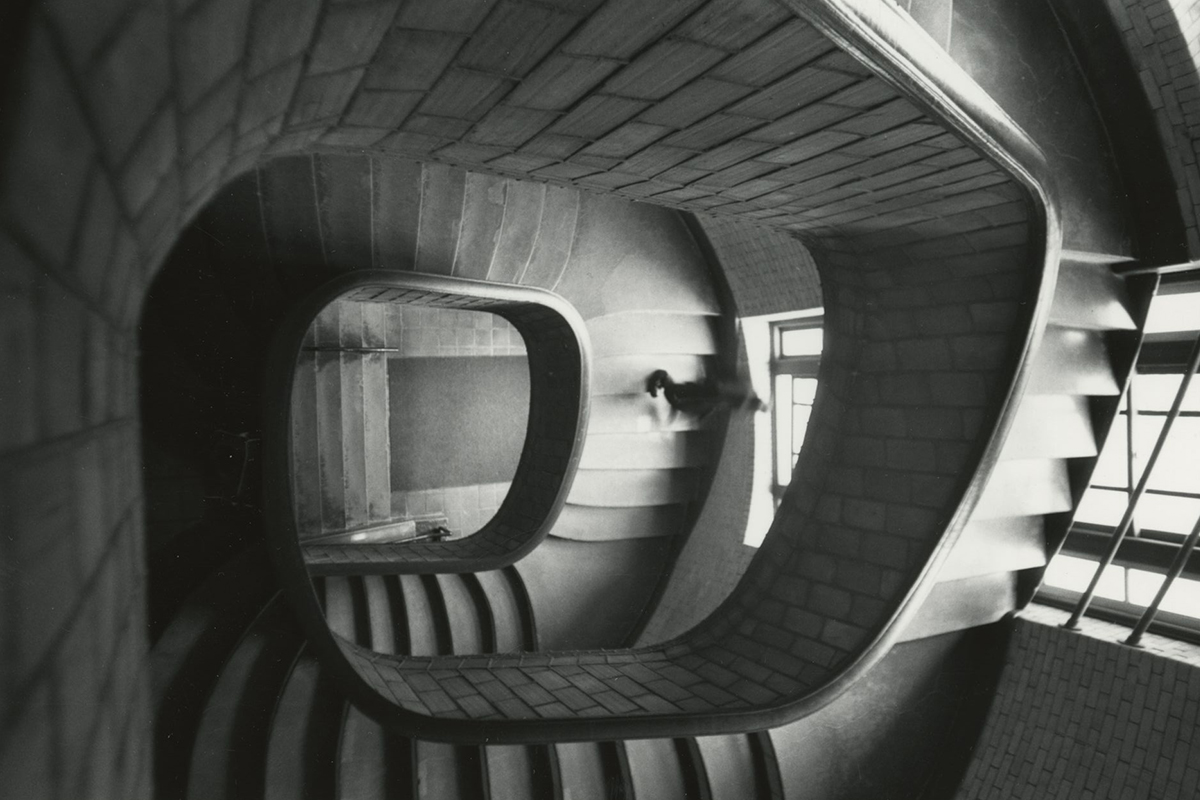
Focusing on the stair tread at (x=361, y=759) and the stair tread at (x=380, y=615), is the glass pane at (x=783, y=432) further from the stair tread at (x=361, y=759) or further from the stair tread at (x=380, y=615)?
the stair tread at (x=361, y=759)

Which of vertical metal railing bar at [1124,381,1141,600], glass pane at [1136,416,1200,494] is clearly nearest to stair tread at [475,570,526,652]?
vertical metal railing bar at [1124,381,1141,600]

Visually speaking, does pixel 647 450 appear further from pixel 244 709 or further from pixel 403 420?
pixel 244 709

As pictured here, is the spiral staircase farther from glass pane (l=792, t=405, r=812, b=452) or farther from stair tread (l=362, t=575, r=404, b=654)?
glass pane (l=792, t=405, r=812, b=452)

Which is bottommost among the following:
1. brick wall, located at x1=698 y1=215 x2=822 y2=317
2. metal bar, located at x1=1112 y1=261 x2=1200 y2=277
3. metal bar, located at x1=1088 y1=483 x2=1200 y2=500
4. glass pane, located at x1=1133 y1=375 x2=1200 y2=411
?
metal bar, located at x1=1088 y1=483 x2=1200 y2=500

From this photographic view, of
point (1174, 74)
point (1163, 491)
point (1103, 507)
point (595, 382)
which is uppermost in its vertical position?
point (1174, 74)

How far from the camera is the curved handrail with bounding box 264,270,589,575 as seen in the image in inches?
162

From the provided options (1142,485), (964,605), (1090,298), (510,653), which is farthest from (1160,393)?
(510,653)

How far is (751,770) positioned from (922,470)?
1639 millimetres

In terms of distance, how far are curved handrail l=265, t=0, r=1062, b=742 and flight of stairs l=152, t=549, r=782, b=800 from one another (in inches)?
9.9

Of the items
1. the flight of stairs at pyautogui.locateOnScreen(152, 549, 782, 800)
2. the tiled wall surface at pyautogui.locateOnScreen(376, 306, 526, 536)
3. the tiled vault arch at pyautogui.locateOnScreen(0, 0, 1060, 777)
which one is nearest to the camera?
the tiled vault arch at pyautogui.locateOnScreen(0, 0, 1060, 777)

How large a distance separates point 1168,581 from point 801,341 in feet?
11.0

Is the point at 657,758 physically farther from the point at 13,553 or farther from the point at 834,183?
the point at 13,553

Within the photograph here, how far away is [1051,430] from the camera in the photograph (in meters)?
3.45

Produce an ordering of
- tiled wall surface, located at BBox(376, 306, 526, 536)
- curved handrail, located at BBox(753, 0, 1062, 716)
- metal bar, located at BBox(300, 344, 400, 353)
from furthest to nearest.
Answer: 1. tiled wall surface, located at BBox(376, 306, 526, 536)
2. metal bar, located at BBox(300, 344, 400, 353)
3. curved handrail, located at BBox(753, 0, 1062, 716)
